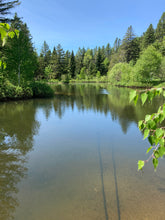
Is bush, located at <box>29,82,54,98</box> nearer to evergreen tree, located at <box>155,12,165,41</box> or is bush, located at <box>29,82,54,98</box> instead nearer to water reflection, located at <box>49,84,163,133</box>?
water reflection, located at <box>49,84,163,133</box>

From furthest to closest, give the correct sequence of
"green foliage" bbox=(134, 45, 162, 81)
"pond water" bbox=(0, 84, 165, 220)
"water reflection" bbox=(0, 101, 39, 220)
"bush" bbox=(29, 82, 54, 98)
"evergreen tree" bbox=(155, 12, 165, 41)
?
"evergreen tree" bbox=(155, 12, 165, 41)
"green foliage" bbox=(134, 45, 162, 81)
"bush" bbox=(29, 82, 54, 98)
"water reflection" bbox=(0, 101, 39, 220)
"pond water" bbox=(0, 84, 165, 220)

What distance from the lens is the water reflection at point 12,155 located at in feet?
10.4

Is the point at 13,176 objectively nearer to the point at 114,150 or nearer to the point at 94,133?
the point at 114,150

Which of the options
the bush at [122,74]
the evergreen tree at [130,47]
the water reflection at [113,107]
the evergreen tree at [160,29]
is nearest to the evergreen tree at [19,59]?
the water reflection at [113,107]

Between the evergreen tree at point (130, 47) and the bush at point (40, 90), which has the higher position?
the evergreen tree at point (130, 47)

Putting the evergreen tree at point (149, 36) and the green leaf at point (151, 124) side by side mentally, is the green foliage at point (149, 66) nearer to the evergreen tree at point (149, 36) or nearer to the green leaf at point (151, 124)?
the evergreen tree at point (149, 36)

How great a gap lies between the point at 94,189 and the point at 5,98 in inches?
588

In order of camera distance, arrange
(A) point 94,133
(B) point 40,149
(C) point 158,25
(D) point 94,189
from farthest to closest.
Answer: (C) point 158,25, (A) point 94,133, (B) point 40,149, (D) point 94,189

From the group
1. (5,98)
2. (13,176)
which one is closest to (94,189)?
(13,176)

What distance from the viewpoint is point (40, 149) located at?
566 cm

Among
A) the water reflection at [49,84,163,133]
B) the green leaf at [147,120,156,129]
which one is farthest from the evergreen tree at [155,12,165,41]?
the green leaf at [147,120,156,129]

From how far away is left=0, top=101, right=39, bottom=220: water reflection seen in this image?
3178 millimetres

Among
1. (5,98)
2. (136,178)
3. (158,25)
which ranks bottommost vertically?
(136,178)

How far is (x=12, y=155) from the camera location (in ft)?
16.7
